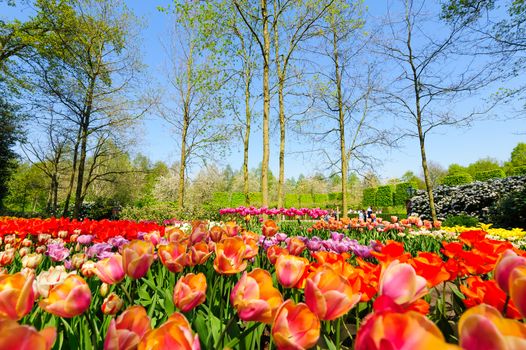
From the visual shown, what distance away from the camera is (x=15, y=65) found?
586 inches

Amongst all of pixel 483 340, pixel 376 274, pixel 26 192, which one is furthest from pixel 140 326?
pixel 26 192

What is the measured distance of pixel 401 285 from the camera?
0.74 m

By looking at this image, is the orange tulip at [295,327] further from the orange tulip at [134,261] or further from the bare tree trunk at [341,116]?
the bare tree trunk at [341,116]

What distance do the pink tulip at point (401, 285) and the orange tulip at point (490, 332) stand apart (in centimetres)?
23

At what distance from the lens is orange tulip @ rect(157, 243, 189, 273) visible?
1.29 meters

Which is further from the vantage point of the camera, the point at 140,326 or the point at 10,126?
the point at 10,126

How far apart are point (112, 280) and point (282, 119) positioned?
40.6ft

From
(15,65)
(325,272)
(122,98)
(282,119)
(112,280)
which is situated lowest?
(112,280)

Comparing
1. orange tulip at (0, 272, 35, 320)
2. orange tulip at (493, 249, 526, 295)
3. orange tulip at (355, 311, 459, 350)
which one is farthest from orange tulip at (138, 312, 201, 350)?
orange tulip at (493, 249, 526, 295)

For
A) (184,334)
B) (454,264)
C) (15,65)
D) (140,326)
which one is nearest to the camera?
(184,334)

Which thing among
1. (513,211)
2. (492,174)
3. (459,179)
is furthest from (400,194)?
(513,211)

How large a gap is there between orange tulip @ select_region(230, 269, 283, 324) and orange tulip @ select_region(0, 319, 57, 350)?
1.39ft

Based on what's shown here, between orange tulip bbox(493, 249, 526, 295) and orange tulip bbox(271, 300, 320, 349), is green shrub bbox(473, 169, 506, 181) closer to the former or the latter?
orange tulip bbox(493, 249, 526, 295)

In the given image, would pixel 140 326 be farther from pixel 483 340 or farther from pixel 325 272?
pixel 483 340
